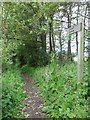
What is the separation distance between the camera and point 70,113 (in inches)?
64.2

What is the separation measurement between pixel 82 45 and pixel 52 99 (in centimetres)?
60

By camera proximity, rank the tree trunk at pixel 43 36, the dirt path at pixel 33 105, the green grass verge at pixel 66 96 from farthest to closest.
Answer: the tree trunk at pixel 43 36
the dirt path at pixel 33 105
the green grass verge at pixel 66 96

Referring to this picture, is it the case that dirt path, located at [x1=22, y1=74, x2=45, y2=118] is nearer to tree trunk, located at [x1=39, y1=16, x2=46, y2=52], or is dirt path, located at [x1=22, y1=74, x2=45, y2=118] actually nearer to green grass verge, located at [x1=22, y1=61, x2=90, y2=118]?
green grass verge, located at [x1=22, y1=61, x2=90, y2=118]

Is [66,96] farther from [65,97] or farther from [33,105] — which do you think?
[33,105]

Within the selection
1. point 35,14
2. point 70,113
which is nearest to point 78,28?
point 70,113

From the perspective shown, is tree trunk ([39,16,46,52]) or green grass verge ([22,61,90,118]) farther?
tree trunk ([39,16,46,52])

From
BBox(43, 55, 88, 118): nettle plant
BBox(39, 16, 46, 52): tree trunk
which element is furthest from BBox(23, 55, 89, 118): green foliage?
BBox(39, 16, 46, 52): tree trunk

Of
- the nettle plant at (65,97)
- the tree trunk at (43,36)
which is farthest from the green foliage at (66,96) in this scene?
the tree trunk at (43,36)

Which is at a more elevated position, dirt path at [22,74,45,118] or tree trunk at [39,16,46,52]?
tree trunk at [39,16,46,52]

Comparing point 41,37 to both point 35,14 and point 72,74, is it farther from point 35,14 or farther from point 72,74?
point 72,74

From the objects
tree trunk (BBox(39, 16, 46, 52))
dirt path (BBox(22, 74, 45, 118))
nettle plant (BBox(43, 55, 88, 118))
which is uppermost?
tree trunk (BBox(39, 16, 46, 52))

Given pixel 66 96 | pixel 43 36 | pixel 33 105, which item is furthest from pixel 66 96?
pixel 43 36

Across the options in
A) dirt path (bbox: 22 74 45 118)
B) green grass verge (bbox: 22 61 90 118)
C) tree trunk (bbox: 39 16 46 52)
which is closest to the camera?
green grass verge (bbox: 22 61 90 118)

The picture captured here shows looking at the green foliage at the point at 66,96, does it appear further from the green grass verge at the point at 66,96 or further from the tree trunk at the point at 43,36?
the tree trunk at the point at 43,36
